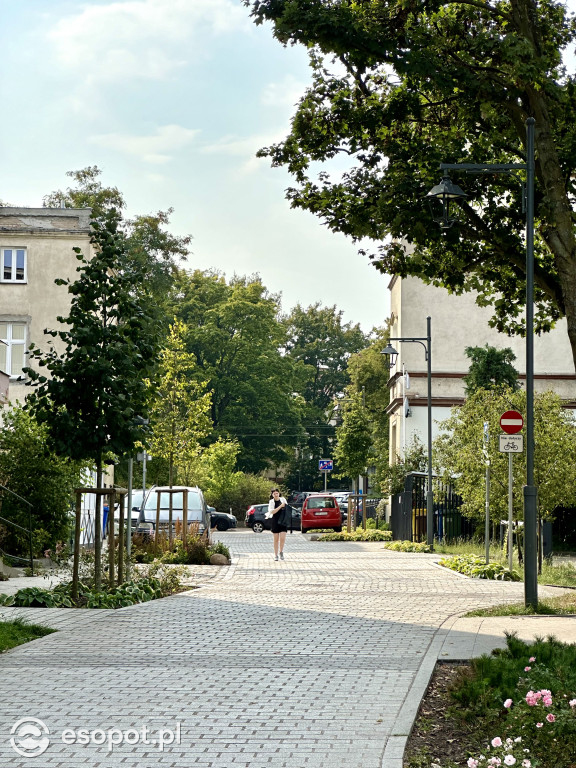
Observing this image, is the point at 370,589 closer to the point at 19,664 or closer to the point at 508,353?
the point at 19,664

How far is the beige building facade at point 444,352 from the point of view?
161 ft

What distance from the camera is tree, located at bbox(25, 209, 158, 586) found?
15.2 metres

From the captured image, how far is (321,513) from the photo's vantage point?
154ft

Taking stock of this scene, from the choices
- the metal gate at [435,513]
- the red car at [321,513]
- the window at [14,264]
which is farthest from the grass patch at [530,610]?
the red car at [321,513]

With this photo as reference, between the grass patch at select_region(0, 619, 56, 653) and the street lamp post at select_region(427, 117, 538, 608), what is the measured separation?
6.04m

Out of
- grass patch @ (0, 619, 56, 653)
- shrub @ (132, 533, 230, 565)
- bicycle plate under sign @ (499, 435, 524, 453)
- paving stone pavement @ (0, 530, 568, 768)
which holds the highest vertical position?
bicycle plate under sign @ (499, 435, 524, 453)

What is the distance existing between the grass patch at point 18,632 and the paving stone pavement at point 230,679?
21 centimetres

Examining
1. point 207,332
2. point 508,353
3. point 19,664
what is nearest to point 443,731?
point 19,664

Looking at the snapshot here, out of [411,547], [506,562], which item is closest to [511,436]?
[506,562]

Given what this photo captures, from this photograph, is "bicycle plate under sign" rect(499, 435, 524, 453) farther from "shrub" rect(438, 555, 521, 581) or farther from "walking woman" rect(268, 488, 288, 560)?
"walking woman" rect(268, 488, 288, 560)

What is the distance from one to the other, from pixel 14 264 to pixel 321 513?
15.9m

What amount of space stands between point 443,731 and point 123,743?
2067 millimetres

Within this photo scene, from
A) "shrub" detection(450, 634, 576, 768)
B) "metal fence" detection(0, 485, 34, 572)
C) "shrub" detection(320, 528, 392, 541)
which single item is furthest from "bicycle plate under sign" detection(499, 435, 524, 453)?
"shrub" detection(320, 528, 392, 541)

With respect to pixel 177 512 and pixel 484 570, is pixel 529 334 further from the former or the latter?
pixel 177 512
